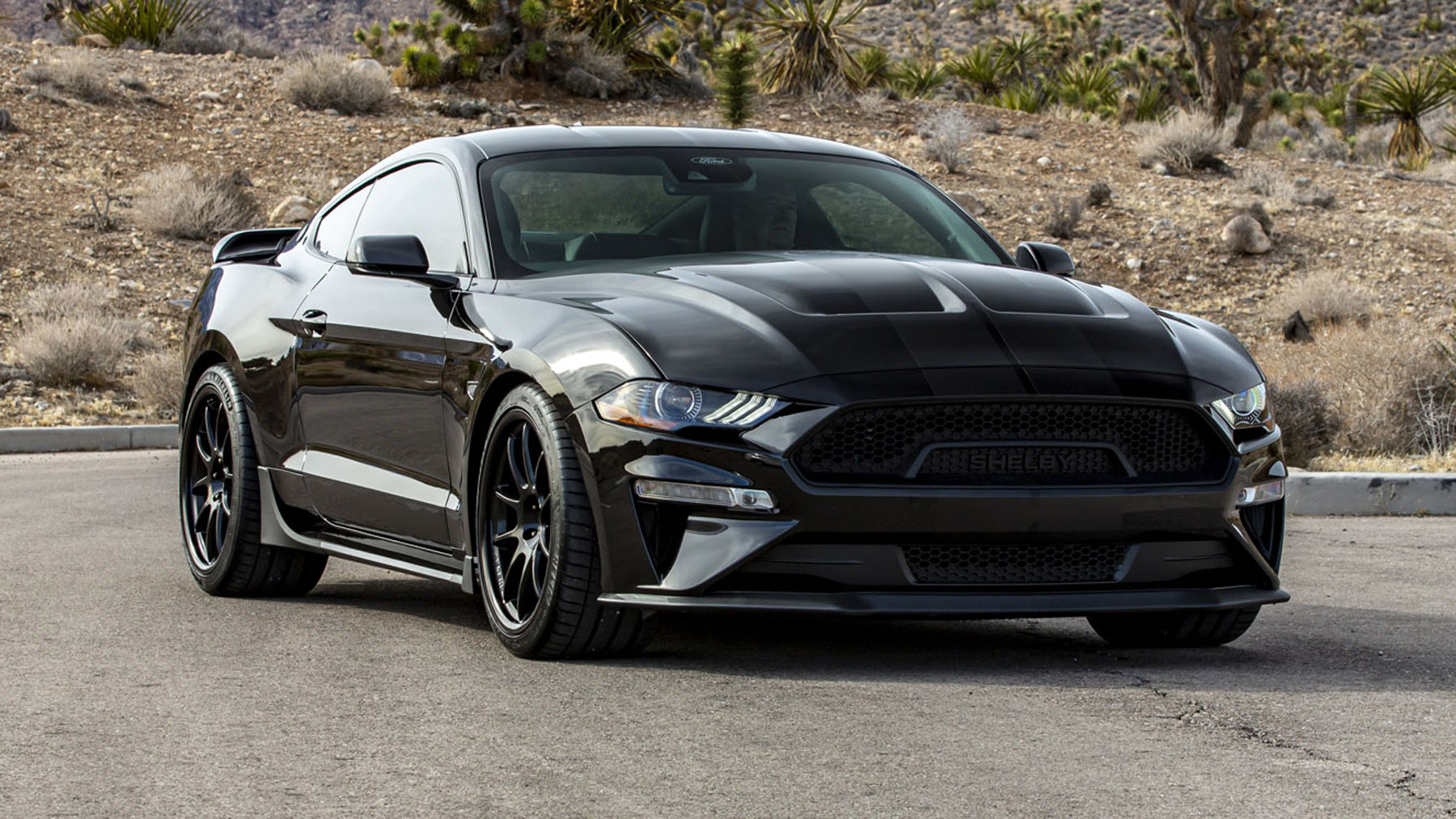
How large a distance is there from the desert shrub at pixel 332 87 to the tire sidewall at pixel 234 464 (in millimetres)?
21676

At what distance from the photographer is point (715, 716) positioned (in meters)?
4.73

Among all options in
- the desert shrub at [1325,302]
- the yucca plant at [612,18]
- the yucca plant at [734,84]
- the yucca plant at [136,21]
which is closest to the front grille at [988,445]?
the desert shrub at [1325,302]

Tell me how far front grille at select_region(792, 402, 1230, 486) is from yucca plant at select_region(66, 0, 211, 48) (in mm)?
30323

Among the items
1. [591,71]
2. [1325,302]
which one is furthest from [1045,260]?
[591,71]

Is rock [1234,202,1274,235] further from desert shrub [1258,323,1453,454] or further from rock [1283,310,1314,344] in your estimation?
desert shrub [1258,323,1453,454]

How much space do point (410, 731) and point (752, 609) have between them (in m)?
0.95

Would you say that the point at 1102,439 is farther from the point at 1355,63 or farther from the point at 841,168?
the point at 1355,63

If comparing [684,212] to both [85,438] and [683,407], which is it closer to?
[683,407]

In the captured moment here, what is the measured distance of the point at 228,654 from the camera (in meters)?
5.91

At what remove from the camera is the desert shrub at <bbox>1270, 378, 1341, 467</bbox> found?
13.4 metres

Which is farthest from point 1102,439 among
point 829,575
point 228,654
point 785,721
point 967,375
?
point 228,654

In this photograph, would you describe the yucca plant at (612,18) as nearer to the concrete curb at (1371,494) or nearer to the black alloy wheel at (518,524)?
the concrete curb at (1371,494)

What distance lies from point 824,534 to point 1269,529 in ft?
4.72

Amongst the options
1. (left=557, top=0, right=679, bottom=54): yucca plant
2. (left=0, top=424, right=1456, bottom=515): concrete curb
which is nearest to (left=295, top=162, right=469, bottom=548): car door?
(left=0, top=424, right=1456, bottom=515): concrete curb
